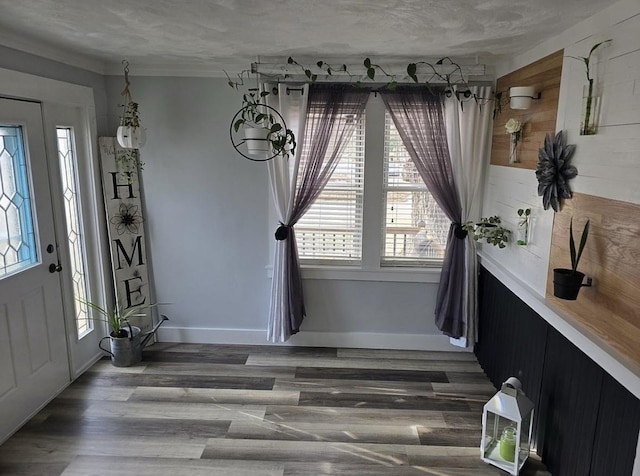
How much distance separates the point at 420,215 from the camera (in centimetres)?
373

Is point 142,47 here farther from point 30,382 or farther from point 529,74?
point 529,74

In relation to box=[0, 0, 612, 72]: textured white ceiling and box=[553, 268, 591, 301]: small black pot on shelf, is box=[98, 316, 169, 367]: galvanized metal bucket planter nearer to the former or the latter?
box=[0, 0, 612, 72]: textured white ceiling

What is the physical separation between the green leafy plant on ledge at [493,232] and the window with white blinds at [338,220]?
35.3 inches

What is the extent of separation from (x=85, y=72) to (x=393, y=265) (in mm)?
2772

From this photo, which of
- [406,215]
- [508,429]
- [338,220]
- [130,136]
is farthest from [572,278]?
[130,136]

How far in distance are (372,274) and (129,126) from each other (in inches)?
86.5

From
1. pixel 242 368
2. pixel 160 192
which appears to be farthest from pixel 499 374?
pixel 160 192

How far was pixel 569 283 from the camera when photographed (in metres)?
2.04

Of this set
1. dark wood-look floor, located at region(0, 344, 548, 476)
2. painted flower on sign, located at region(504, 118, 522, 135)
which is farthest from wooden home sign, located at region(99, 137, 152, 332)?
painted flower on sign, located at region(504, 118, 522, 135)

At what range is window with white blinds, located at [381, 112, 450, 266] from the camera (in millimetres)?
3648

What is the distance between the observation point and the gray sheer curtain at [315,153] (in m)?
3.50

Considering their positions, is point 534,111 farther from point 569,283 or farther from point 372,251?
point 372,251

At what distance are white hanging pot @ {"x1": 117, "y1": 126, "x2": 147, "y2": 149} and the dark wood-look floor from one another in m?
1.69

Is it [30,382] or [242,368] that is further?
[242,368]
